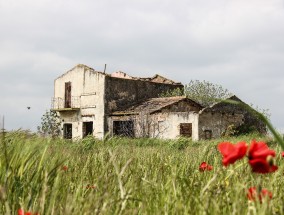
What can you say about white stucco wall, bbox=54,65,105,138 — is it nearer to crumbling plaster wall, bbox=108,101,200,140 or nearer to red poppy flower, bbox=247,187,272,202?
crumbling plaster wall, bbox=108,101,200,140

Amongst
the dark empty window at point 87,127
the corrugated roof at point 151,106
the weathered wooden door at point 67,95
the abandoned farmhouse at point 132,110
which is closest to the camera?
the abandoned farmhouse at point 132,110

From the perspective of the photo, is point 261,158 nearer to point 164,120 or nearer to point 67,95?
point 164,120

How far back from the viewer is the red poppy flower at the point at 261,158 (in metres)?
1.53

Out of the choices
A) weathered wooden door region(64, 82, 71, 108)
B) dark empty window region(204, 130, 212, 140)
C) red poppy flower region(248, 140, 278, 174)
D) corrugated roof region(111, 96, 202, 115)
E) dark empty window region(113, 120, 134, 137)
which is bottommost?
red poppy flower region(248, 140, 278, 174)

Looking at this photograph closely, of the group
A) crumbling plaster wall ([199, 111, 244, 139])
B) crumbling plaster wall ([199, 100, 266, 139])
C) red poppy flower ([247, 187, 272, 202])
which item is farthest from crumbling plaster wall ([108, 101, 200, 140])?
red poppy flower ([247, 187, 272, 202])

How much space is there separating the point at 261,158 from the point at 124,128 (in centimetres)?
2599

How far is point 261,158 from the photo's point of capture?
1.56 meters

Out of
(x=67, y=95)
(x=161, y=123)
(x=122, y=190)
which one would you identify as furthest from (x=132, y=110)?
(x=122, y=190)

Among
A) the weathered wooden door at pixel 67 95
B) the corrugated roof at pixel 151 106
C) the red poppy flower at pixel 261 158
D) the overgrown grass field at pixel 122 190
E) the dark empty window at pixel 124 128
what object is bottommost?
the overgrown grass field at pixel 122 190

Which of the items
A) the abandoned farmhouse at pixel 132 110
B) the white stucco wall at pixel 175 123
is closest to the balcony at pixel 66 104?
the abandoned farmhouse at pixel 132 110

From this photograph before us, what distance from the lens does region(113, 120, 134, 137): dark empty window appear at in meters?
27.1

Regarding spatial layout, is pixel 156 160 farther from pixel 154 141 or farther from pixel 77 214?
pixel 154 141

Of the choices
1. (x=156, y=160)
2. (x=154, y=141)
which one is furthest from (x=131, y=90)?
(x=156, y=160)

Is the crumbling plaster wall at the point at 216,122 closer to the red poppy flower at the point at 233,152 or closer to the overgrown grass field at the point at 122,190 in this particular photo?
the overgrown grass field at the point at 122,190
